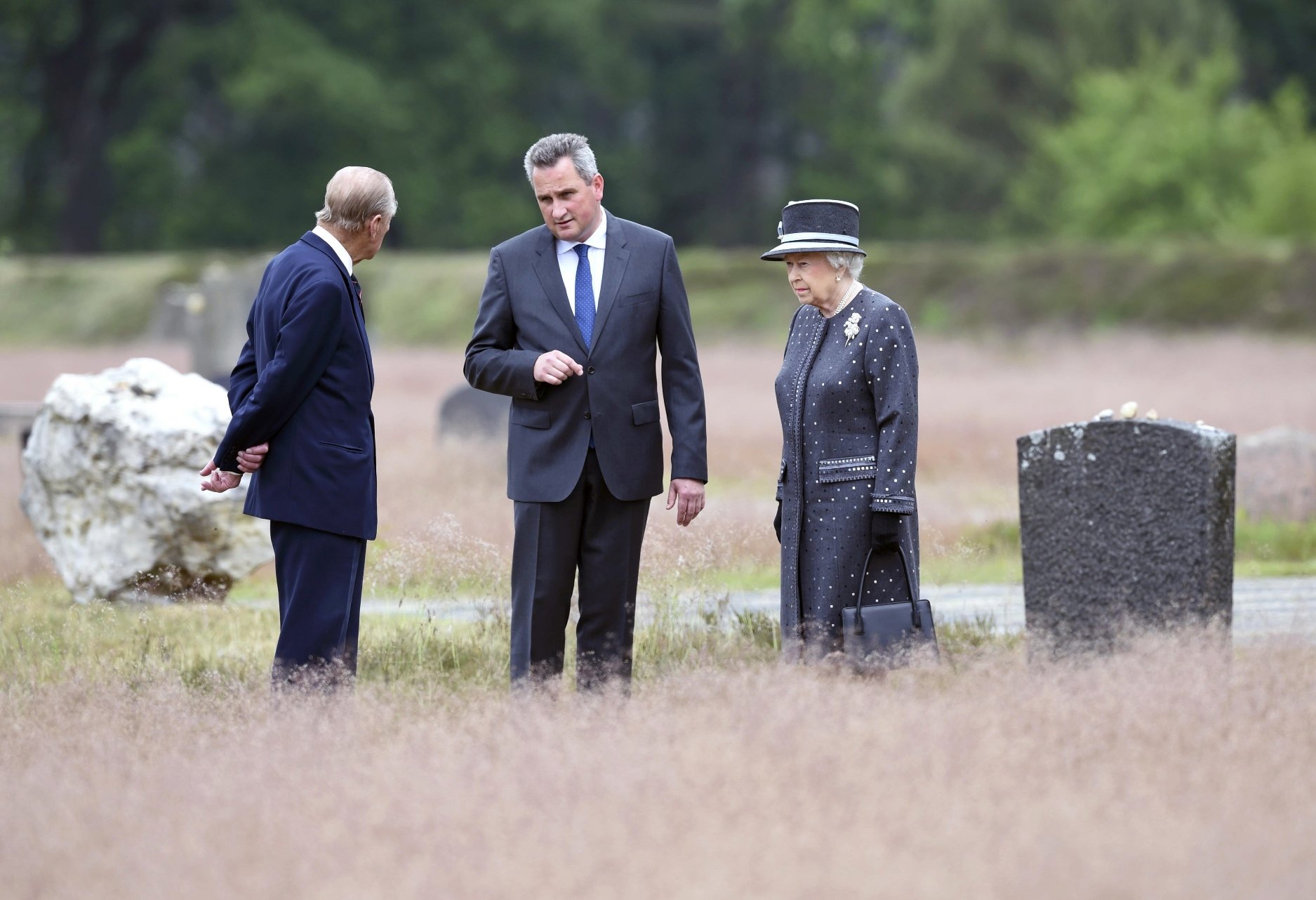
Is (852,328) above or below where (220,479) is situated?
above

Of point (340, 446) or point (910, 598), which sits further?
point (910, 598)

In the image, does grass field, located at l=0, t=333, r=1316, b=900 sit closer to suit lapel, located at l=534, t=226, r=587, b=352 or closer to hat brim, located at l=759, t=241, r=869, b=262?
suit lapel, located at l=534, t=226, r=587, b=352

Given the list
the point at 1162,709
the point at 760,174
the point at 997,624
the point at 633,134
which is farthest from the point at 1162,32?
the point at 1162,709

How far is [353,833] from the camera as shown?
382cm

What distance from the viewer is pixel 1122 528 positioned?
615 cm

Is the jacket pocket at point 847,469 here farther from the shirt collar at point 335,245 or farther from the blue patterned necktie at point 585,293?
the shirt collar at point 335,245

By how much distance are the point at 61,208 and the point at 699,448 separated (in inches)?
1799

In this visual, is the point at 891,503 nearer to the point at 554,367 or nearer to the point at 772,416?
the point at 554,367

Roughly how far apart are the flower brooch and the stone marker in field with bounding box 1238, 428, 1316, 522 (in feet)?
19.4

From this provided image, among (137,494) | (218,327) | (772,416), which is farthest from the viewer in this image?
(218,327)

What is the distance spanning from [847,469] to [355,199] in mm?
1887

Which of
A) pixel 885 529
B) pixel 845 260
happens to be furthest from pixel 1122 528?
pixel 845 260

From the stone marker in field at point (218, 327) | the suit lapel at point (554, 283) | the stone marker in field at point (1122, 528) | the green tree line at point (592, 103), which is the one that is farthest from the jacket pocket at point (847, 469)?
the green tree line at point (592, 103)

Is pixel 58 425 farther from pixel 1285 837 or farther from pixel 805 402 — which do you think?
pixel 1285 837
